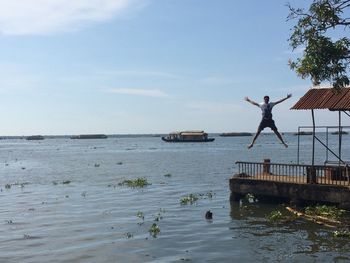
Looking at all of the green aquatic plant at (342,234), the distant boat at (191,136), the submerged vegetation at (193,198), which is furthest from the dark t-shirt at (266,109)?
the distant boat at (191,136)

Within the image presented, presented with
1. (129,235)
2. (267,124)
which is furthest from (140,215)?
(267,124)

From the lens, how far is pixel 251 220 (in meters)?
25.7

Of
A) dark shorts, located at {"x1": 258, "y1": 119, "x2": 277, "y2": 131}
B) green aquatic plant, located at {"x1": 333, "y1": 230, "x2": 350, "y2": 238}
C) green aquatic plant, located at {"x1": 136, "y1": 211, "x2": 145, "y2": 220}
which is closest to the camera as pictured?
green aquatic plant, located at {"x1": 333, "y1": 230, "x2": 350, "y2": 238}

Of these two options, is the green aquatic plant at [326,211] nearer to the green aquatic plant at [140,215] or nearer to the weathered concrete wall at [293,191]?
the weathered concrete wall at [293,191]

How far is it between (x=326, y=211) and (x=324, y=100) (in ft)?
19.0

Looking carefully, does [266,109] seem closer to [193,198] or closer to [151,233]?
[151,233]

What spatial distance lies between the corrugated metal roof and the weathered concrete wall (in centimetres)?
396

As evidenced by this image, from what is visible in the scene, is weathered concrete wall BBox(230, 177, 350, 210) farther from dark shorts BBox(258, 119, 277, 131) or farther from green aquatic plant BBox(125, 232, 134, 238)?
green aquatic plant BBox(125, 232, 134, 238)

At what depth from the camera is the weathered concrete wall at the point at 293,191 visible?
2472cm

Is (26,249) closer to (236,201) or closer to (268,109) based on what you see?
(268,109)

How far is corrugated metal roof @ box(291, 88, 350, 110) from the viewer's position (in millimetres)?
25406

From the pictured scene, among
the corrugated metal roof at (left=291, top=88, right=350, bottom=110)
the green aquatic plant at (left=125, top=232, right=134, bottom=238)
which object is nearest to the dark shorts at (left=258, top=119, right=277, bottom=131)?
the corrugated metal roof at (left=291, top=88, right=350, bottom=110)

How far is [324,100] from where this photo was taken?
2644 centimetres

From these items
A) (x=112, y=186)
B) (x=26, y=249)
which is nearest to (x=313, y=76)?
(x=26, y=249)
